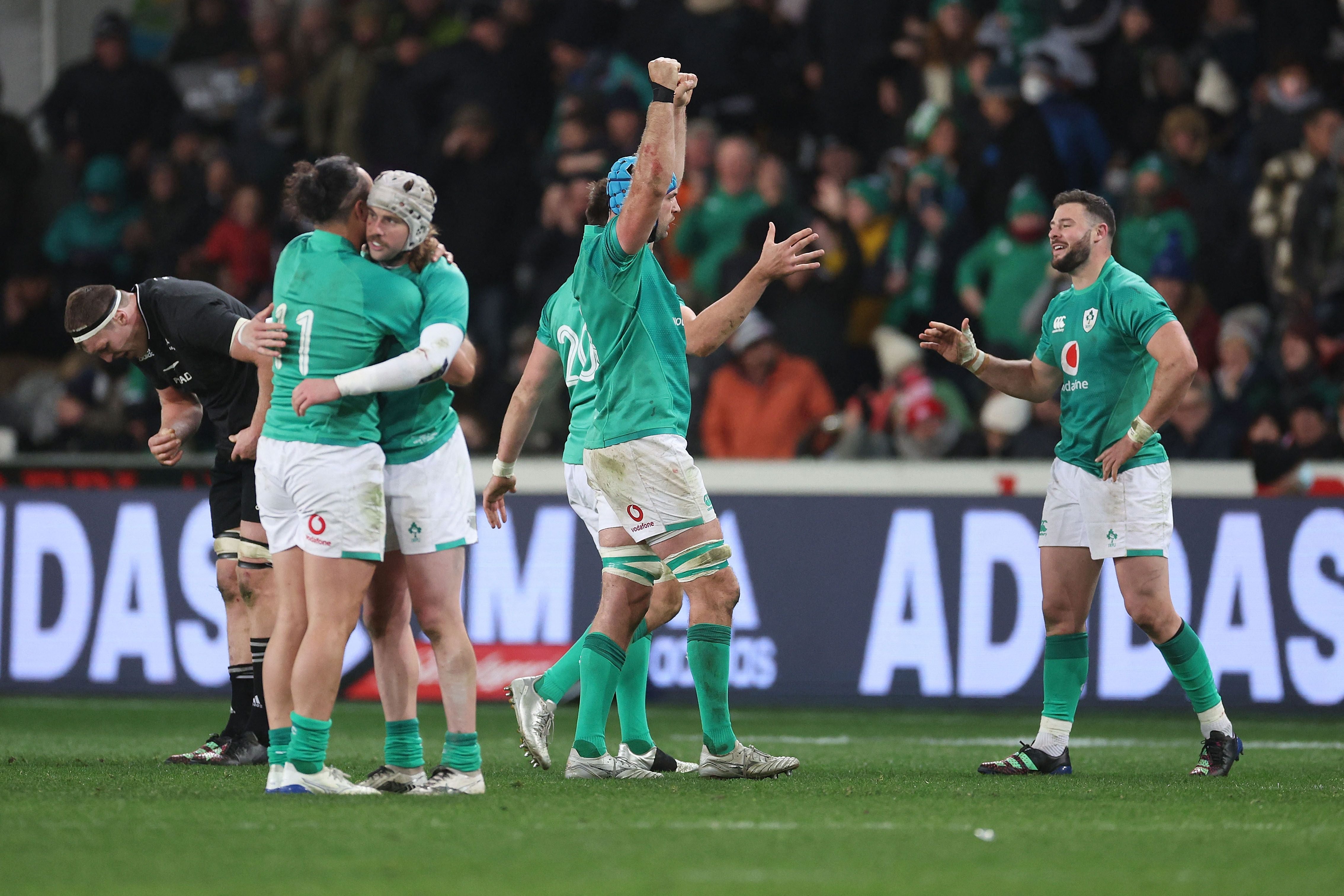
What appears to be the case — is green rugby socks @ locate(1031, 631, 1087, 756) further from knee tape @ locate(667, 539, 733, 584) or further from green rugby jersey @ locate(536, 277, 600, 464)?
green rugby jersey @ locate(536, 277, 600, 464)

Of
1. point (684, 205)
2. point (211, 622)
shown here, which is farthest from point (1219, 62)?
point (211, 622)

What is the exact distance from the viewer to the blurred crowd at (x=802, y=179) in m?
13.3

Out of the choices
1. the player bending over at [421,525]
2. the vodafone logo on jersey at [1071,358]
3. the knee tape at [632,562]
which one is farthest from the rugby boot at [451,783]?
the vodafone logo on jersey at [1071,358]

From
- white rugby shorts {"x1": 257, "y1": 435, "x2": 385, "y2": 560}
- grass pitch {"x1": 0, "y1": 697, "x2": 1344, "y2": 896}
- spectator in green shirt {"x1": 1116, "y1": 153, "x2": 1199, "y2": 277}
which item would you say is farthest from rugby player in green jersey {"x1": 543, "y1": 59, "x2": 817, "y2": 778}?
spectator in green shirt {"x1": 1116, "y1": 153, "x2": 1199, "y2": 277}

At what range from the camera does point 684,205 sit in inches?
587

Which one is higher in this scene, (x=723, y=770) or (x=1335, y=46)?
(x=1335, y=46)

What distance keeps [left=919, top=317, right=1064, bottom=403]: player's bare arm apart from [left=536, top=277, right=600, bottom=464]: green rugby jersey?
159cm

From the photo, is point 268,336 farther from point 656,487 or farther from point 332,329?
point 656,487

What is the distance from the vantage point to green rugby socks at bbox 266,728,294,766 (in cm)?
669

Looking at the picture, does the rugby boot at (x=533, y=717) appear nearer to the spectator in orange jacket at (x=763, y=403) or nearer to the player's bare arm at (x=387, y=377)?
the player's bare arm at (x=387, y=377)

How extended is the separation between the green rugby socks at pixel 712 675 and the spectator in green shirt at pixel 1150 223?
7.07m

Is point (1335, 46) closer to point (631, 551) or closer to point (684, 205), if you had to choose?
point (684, 205)

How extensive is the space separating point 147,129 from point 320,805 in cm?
1299

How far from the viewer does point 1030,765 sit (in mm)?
8016
